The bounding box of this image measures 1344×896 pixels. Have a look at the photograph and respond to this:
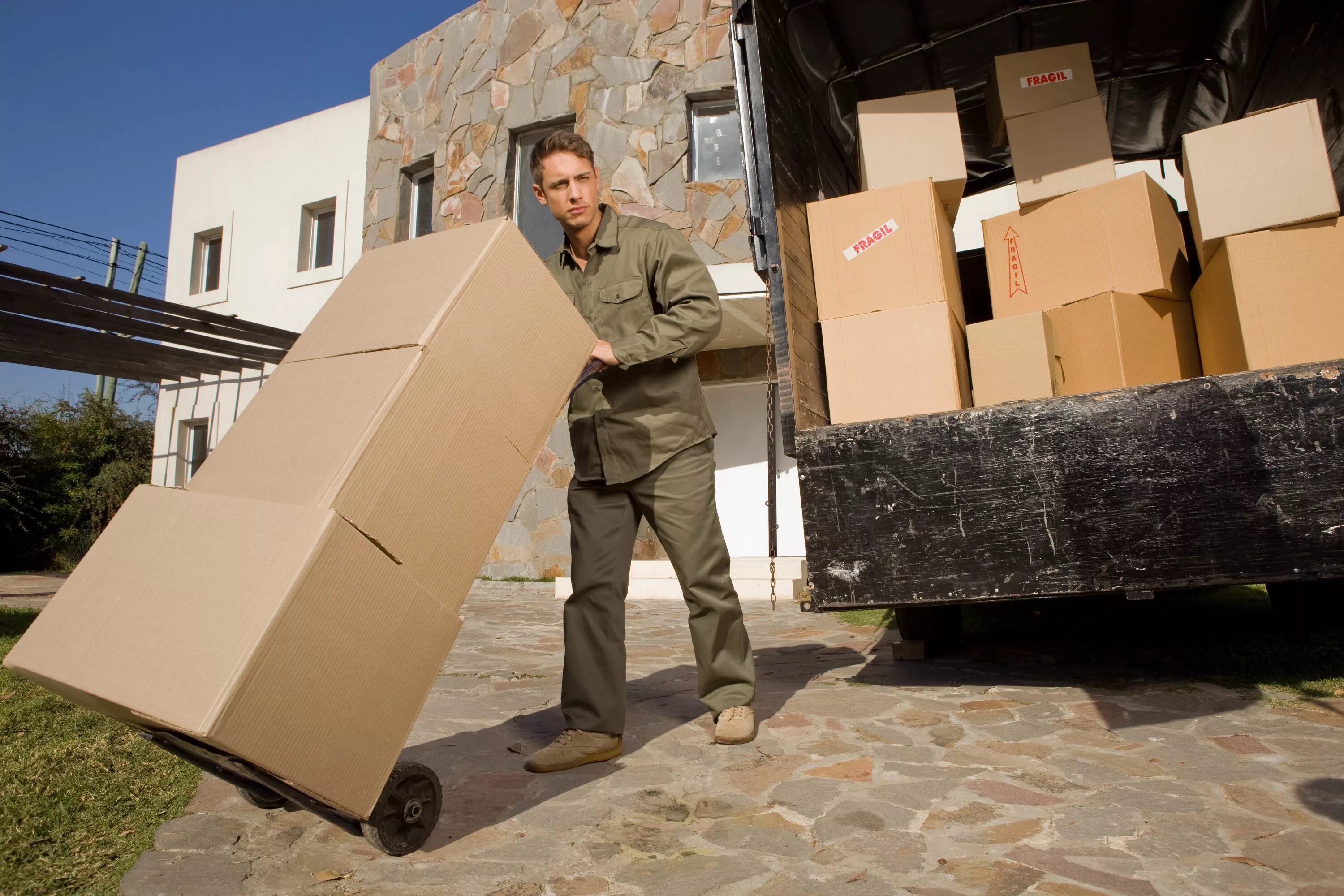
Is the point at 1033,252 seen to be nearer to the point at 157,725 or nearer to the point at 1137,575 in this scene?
the point at 1137,575

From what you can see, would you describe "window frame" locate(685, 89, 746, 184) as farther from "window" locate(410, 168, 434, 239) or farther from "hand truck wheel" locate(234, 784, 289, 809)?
"hand truck wheel" locate(234, 784, 289, 809)

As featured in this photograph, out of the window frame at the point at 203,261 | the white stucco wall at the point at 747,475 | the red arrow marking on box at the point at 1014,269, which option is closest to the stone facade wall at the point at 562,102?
the white stucco wall at the point at 747,475

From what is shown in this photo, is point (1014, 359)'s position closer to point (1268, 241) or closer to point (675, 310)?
point (1268, 241)

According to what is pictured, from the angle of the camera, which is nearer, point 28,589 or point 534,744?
point 534,744

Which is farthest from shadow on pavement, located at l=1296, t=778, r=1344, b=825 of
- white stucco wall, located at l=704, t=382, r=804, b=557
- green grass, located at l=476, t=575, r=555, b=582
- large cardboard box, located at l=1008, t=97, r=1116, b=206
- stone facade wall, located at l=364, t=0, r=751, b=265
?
green grass, located at l=476, t=575, r=555, b=582

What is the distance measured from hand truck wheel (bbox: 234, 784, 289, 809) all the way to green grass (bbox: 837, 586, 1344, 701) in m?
2.86

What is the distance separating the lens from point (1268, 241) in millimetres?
2734

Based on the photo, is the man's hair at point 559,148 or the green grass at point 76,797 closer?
the green grass at point 76,797

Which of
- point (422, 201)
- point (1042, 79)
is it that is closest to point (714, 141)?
point (422, 201)

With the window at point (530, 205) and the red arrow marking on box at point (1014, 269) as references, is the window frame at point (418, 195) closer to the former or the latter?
the window at point (530, 205)

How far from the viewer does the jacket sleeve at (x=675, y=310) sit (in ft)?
8.26

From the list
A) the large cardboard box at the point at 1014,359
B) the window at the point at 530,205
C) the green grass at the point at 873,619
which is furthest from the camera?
the window at the point at 530,205

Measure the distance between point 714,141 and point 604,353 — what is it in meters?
8.19

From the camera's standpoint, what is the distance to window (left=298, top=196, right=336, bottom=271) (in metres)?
14.0
